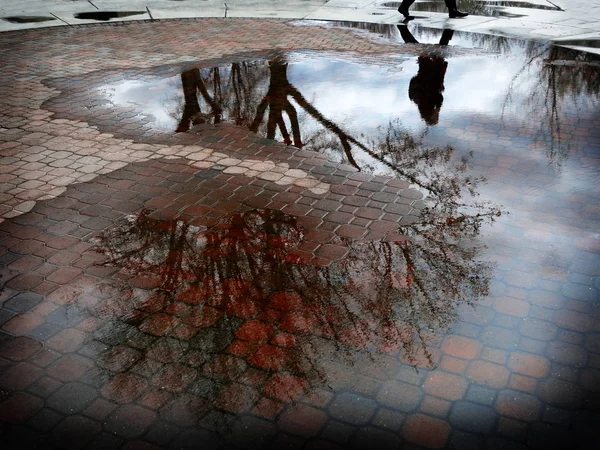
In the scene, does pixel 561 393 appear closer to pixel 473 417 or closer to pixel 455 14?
pixel 473 417

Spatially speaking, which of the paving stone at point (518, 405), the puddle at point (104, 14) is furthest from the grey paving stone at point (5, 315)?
the puddle at point (104, 14)

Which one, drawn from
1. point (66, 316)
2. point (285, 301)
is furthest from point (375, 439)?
point (66, 316)

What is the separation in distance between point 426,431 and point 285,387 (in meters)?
0.90

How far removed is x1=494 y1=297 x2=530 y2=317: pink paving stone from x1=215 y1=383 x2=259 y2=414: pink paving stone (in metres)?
1.96

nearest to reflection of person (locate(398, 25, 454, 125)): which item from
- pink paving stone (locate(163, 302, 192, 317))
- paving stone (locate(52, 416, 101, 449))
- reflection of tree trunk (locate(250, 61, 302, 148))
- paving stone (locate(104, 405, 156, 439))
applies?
reflection of tree trunk (locate(250, 61, 302, 148))

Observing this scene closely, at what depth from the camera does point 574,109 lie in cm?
844

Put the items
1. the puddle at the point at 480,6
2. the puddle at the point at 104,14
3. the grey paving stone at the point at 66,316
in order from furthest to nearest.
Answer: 1. the puddle at the point at 104,14
2. the puddle at the point at 480,6
3. the grey paving stone at the point at 66,316

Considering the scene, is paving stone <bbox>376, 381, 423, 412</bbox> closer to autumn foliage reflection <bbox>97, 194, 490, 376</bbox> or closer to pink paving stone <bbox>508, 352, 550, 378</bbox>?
autumn foliage reflection <bbox>97, 194, 490, 376</bbox>

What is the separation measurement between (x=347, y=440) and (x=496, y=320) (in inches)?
60.8

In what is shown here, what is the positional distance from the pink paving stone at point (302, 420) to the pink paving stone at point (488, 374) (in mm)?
1026

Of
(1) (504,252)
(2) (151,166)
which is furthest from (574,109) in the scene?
(2) (151,166)

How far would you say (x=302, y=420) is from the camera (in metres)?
3.36

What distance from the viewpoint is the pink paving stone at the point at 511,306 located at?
4.18 m

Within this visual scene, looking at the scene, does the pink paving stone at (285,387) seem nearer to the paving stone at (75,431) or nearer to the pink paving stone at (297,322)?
the pink paving stone at (297,322)
